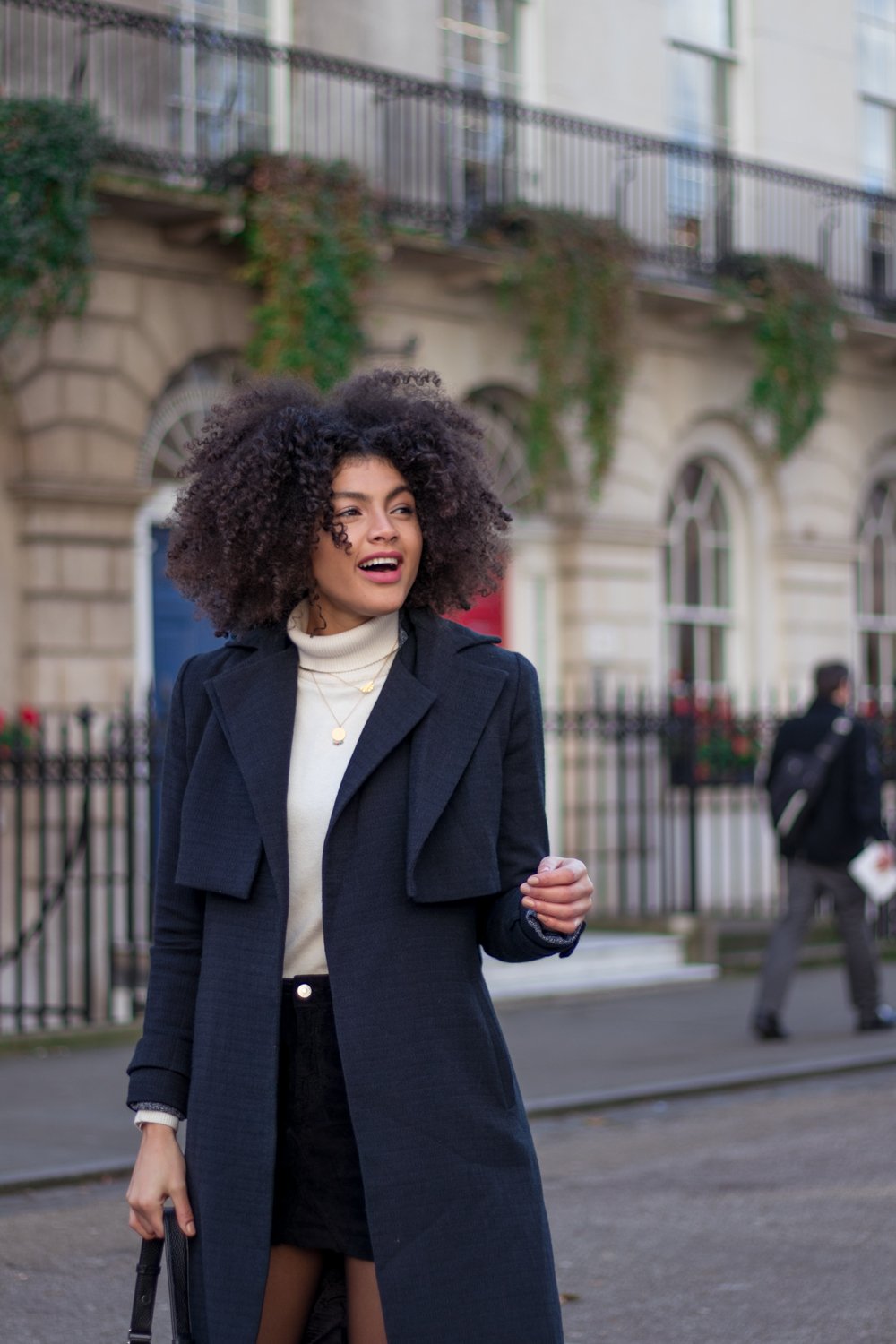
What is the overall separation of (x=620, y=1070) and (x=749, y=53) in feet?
37.8

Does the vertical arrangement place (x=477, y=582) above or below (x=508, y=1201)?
above

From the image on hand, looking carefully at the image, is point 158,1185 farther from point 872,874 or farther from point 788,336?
point 788,336

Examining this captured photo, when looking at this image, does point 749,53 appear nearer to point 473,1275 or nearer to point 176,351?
point 176,351

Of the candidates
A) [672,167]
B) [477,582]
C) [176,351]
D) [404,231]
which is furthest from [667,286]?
[477,582]

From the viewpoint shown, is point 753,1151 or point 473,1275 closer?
point 473,1275

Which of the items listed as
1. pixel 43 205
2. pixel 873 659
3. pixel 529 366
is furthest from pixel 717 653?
pixel 43 205

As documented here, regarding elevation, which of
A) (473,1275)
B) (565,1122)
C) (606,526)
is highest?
(606,526)

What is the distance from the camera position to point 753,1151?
8258 millimetres

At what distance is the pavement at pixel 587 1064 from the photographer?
836 cm

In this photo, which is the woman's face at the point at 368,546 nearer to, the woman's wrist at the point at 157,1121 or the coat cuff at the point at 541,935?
the coat cuff at the point at 541,935

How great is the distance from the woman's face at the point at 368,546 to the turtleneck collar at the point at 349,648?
0.08 feet

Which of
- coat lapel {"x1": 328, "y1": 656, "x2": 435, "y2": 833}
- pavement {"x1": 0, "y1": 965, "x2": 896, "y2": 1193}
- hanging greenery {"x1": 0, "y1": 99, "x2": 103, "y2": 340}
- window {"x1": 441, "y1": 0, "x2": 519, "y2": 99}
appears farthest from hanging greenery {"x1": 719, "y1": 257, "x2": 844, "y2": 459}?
coat lapel {"x1": 328, "y1": 656, "x2": 435, "y2": 833}

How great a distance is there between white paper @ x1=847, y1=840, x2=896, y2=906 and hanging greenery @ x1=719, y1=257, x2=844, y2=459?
7.14 m

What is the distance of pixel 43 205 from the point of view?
42.2 ft
